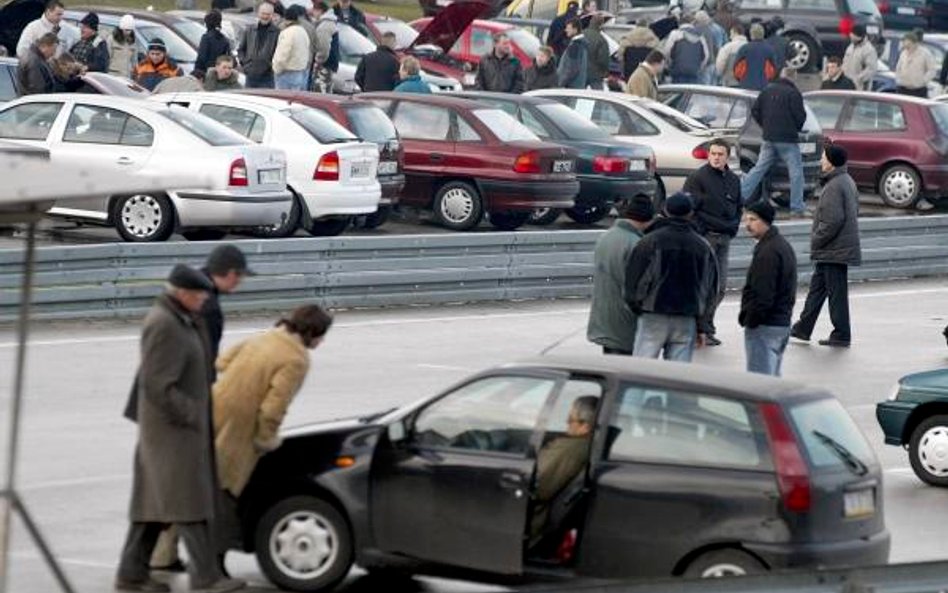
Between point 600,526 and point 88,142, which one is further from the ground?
point 88,142

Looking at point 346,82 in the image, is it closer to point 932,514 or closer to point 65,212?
point 65,212

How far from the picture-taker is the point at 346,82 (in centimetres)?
3559

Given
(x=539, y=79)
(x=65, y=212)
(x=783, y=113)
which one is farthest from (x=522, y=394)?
(x=539, y=79)

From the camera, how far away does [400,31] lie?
134 ft

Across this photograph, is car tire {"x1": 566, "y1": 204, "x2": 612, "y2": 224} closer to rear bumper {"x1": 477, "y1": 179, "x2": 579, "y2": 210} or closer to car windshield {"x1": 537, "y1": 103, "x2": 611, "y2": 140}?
car windshield {"x1": 537, "y1": 103, "x2": 611, "y2": 140}

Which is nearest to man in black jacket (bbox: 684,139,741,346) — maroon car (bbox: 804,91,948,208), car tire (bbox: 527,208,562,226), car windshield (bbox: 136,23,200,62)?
car tire (bbox: 527,208,562,226)

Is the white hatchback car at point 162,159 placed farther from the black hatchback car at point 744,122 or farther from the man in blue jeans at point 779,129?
the black hatchback car at point 744,122

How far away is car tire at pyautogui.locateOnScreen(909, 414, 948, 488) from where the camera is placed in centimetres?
1571

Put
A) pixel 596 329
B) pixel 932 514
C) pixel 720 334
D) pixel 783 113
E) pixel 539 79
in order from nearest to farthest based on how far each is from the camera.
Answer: pixel 932 514
pixel 596 329
pixel 720 334
pixel 783 113
pixel 539 79

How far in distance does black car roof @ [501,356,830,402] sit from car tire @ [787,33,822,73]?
29.9 m

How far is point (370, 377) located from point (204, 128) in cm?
587

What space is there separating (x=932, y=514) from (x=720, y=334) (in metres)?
7.90

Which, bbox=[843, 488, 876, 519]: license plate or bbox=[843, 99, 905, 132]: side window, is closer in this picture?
bbox=[843, 488, 876, 519]: license plate

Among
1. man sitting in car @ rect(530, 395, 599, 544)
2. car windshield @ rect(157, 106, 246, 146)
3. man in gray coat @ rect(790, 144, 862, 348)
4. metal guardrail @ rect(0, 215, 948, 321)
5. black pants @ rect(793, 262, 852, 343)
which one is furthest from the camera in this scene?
car windshield @ rect(157, 106, 246, 146)
